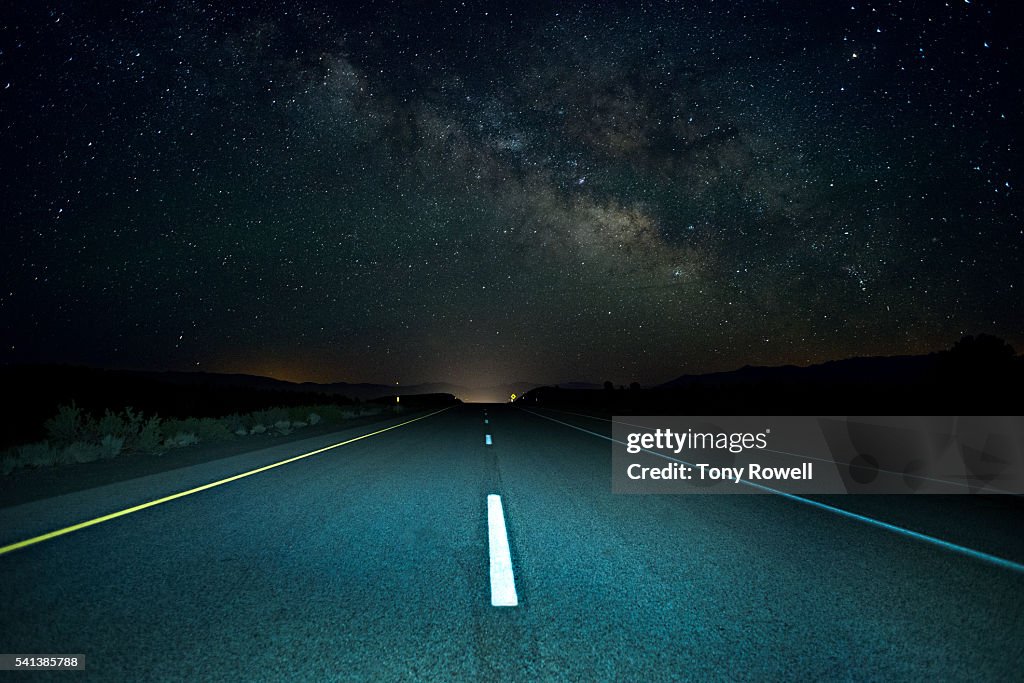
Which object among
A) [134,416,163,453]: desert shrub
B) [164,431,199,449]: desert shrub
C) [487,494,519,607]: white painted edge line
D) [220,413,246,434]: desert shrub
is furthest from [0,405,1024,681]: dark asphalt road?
[220,413,246,434]: desert shrub

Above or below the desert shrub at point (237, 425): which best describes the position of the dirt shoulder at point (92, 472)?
above

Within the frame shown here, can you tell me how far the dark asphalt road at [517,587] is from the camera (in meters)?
2.52

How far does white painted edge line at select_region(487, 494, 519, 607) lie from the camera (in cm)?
326

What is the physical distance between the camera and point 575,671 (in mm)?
2418

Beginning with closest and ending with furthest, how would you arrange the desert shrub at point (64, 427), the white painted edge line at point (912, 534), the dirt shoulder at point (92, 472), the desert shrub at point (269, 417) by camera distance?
the white painted edge line at point (912, 534) < the dirt shoulder at point (92, 472) < the desert shrub at point (64, 427) < the desert shrub at point (269, 417)

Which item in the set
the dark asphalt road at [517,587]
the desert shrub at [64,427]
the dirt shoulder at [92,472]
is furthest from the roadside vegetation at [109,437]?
the dark asphalt road at [517,587]

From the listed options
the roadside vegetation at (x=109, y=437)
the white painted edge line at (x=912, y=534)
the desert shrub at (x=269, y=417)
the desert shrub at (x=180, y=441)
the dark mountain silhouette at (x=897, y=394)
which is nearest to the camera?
the white painted edge line at (x=912, y=534)

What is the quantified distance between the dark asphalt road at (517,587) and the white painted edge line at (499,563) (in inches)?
3.3

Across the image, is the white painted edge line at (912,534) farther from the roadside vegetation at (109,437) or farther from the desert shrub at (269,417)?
the desert shrub at (269,417)

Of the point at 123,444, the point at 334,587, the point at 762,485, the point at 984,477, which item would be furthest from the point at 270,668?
the point at 123,444

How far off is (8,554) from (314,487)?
3.30 meters

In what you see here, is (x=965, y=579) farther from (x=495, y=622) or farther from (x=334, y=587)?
(x=334, y=587)

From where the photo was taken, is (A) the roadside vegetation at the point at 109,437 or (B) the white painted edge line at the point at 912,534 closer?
(B) the white painted edge line at the point at 912,534

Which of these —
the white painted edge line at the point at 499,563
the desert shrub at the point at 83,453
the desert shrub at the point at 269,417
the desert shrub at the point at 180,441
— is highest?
the white painted edge line at the point at 499,563
